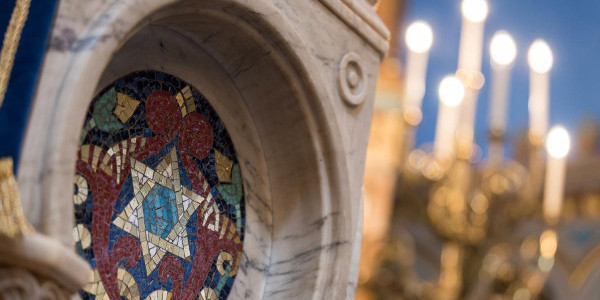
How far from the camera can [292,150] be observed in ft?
5.19

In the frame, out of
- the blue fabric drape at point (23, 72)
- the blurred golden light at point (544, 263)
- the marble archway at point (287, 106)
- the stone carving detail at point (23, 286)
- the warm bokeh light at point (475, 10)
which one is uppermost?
the warm bokeh light at point (475, 10)

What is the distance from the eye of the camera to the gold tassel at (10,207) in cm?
92

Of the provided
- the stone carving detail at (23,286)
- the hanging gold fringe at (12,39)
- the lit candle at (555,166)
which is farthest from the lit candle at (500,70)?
the stone carving detail at (23,286)

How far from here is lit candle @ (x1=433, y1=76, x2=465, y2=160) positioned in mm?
5730

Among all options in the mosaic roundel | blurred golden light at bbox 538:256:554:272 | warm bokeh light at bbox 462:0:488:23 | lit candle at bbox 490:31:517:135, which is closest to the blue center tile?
the mosaic roundel

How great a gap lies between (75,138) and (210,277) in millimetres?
540

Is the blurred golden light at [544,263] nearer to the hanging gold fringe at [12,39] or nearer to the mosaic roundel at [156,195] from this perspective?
the mosaic roundel at [156,195]

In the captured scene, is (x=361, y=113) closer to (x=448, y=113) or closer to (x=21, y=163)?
(x=21, y=163)

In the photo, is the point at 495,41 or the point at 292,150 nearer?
the point at 292,150


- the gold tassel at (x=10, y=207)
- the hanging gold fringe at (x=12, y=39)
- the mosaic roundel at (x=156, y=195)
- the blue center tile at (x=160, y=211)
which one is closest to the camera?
the gold tassel at (x=10, y=207)

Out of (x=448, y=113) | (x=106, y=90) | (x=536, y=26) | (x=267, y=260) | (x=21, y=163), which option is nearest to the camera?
(x=21, y=163)

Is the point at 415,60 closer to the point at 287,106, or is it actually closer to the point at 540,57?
the point at 540,57

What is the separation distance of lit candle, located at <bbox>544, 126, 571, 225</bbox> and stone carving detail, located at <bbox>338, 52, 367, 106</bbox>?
13.4ft

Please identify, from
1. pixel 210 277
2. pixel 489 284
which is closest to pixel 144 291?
pixel 210 277
